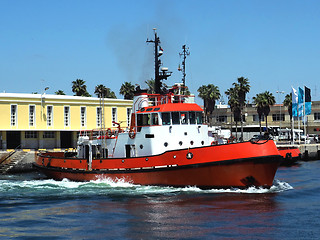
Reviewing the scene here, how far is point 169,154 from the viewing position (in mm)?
23484

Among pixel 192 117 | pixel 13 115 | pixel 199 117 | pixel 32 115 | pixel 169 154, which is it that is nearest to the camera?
pixel 169 154

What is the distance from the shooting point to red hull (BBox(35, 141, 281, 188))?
22078mm

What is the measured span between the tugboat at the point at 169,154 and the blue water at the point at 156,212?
0.61 metres

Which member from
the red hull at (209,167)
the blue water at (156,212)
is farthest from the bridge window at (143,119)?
the blue water at (156,212)

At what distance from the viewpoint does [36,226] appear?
16641mm

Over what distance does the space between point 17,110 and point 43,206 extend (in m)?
25.8

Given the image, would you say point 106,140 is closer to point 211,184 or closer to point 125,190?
point 125,190

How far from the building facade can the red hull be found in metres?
51.7

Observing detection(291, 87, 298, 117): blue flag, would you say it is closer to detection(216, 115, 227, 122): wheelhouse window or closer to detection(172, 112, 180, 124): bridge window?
detection(172, 112, 180, 124): bridge window

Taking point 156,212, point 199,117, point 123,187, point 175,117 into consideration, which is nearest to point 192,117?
point 199,117

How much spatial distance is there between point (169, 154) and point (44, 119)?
25364 mm

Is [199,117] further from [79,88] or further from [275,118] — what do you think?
[275,118]

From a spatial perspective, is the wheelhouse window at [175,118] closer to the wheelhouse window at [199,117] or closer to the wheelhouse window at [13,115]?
the wheelhouse window at [199,117]

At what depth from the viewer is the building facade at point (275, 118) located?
7800cm
